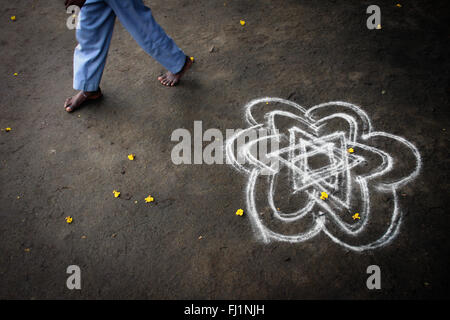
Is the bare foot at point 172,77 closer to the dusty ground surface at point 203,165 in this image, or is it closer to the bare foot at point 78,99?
the dusty ground surface at point 203,165

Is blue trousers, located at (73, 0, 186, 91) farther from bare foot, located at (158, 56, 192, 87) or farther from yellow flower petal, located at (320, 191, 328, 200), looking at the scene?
yellow flower petal, located at (320, 191, 328, 200)

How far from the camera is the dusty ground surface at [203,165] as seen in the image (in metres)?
Answer: 2.08

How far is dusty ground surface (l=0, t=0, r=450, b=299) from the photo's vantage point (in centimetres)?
208

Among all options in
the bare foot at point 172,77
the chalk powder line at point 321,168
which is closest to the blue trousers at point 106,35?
the bare foot at point 172,77

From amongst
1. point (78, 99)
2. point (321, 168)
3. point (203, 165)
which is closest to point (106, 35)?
point (78, 99)

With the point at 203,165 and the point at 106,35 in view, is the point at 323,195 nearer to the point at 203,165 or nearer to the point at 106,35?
the point at 203,165

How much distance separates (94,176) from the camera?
8.64 ft

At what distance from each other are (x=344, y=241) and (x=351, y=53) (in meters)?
2.20

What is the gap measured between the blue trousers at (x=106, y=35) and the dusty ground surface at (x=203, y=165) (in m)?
0.32

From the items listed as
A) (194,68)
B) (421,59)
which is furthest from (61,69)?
(421,59)

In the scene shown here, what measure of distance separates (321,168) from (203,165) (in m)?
0.99

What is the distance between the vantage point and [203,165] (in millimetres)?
2643
